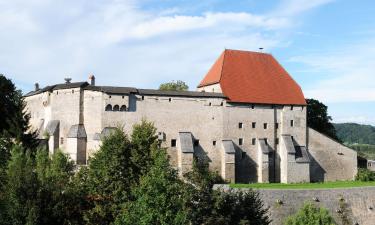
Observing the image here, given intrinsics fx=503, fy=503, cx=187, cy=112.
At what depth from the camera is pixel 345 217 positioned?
39469mm

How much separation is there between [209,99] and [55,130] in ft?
48.4

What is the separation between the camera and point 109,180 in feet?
88.1

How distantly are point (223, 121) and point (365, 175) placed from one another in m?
16.8

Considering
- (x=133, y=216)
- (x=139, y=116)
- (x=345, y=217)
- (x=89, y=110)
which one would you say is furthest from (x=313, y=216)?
(x=89, y=110)

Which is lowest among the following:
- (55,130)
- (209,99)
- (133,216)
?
(133,216)

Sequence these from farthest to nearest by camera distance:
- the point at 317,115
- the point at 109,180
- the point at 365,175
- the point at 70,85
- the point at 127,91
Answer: the point at 317,115, the point at 365,175, the point at 70,85, the point at 127,91, the point at 109,180

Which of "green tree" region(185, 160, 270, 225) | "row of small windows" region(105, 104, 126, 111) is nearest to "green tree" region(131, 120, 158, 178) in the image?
"green tree" region(185, 160, 270, 225)

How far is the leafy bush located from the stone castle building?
2.27 ft

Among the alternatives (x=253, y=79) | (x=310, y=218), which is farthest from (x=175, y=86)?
(x=310, y=218)

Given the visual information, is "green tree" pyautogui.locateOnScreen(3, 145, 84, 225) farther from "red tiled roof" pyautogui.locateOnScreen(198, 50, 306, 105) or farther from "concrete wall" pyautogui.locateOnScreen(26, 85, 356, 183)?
"red tiled roof" pyautogui.locateOnScreen(198, 50, 306, 105)

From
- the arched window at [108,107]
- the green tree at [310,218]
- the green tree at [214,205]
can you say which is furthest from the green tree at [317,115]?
the green tree at [214,205]

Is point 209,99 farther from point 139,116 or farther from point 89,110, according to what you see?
point 89,110

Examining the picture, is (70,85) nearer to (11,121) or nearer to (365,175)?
(11,121)

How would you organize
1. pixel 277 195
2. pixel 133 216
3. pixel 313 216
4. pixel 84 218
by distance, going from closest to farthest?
pixel 133 216 < pixel 84 218 < pixel 313 216 < pixel 277 195
